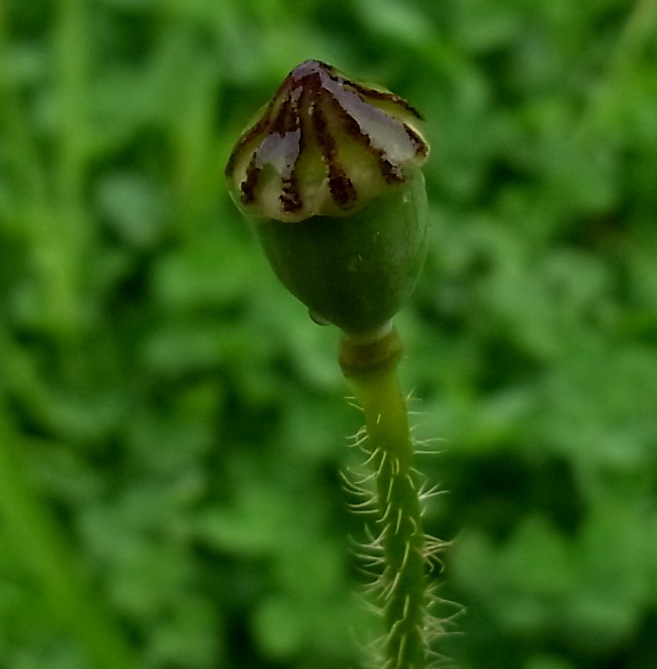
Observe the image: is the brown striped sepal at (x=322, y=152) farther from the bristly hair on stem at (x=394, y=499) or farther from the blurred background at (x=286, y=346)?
the blurred background at (x=286, y=346)

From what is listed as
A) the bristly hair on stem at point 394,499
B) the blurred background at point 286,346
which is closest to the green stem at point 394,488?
the bristly hair on stem at point 394,499

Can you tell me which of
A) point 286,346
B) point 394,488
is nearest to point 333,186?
point 394,488

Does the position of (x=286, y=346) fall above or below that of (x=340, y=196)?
above

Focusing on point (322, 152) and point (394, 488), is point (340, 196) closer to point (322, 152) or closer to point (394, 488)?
point (322, 152)

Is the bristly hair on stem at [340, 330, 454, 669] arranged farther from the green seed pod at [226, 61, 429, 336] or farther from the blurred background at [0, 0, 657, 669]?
the blurred background at [0, 0, 657, 669]

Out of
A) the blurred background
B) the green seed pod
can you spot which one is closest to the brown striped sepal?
the green seed pod
